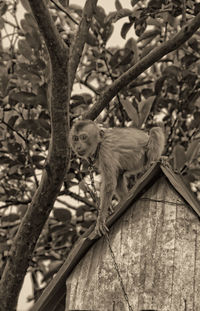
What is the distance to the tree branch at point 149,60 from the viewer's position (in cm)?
545

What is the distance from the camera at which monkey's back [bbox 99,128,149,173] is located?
6.91 meters

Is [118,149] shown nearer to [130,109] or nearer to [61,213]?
[130,109]

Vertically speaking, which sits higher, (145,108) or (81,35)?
(81,35)

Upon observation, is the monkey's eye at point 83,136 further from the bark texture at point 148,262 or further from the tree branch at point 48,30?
the tree branch at point 48,30

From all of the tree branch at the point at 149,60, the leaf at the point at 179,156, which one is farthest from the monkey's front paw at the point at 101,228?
the leaf at the point at 179,156

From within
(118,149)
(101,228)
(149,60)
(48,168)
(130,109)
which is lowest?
(101,228)

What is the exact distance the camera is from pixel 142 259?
501 centimetres

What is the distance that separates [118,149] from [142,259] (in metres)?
2.13

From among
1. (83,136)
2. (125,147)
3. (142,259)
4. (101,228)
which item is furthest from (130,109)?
(142,259)

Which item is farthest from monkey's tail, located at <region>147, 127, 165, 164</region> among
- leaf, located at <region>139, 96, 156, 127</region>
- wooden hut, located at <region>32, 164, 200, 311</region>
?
wooden hut, located at <region>32, 164, 200, 311</region>

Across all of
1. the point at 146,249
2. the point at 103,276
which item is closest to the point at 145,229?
the point at 146,249

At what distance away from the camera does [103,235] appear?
5.05 metres

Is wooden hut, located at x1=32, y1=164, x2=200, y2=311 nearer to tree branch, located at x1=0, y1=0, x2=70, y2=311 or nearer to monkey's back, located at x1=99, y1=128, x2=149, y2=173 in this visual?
tree branch, located at x1=0, y1=0, x2=70, y2=311

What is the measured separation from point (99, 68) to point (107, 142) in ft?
4.87
